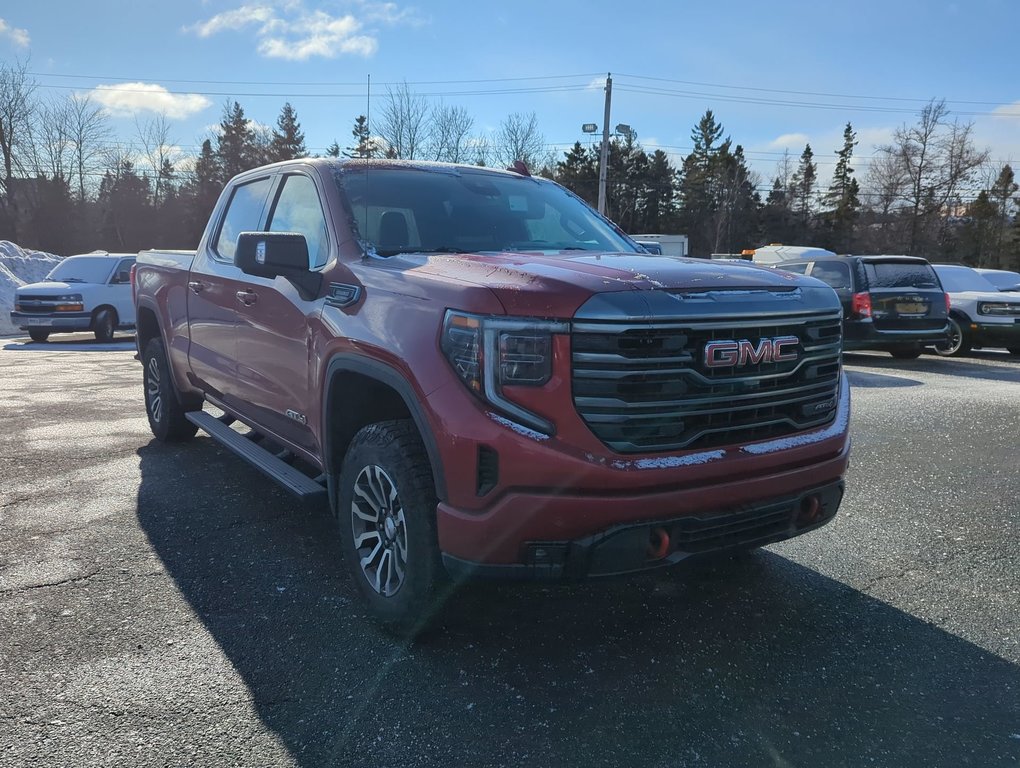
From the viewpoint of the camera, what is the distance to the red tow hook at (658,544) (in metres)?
2.60

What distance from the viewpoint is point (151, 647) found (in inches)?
120

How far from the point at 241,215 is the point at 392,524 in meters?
2.85

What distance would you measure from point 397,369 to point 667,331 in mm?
980

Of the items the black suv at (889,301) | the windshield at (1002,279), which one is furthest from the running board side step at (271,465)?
the windshield at (1002,279)

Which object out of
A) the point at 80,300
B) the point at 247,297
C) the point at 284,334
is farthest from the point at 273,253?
the point at 80,300

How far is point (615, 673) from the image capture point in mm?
2875

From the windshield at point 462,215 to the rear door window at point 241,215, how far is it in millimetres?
1008

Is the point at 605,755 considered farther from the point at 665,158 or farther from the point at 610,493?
the point at 665,158

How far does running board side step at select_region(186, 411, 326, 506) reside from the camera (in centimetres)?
362

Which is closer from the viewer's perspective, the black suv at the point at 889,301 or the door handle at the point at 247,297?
the door handle at the point at 247,297

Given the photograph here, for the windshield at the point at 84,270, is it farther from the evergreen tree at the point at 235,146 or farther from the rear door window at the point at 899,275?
the evergreen tree at the point at 235,146

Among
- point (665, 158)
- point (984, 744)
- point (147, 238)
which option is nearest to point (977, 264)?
point (665, 158)

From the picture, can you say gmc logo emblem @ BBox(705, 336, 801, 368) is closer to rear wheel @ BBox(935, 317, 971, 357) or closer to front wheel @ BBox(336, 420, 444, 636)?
front wheel @ BBox(336, 420, 444, 636)

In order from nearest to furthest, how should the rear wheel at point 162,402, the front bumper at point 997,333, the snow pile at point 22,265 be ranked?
the rear wheel at point 162,402 < the front bumper at point 997,333 < the snow pile at point 22,265
